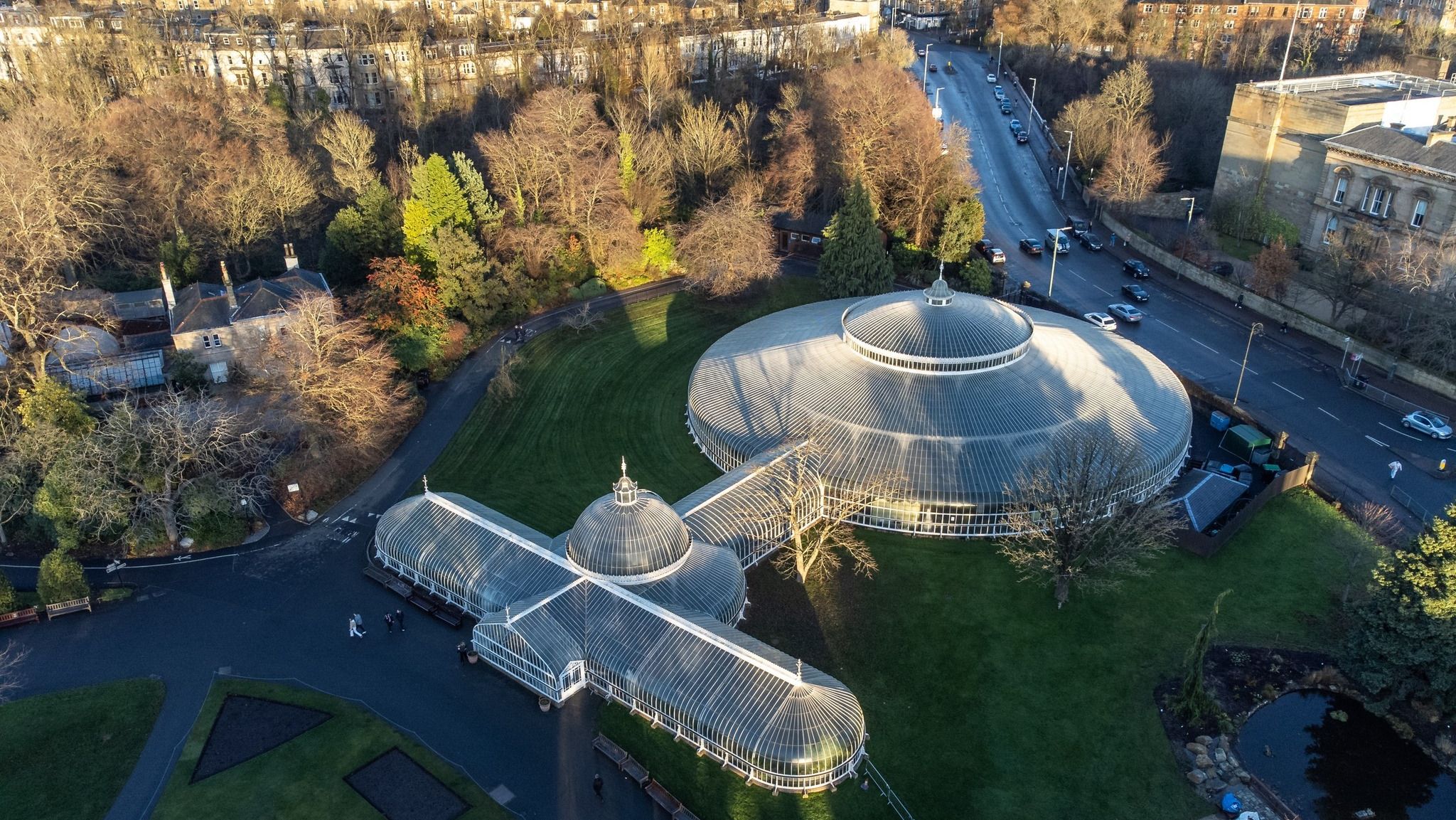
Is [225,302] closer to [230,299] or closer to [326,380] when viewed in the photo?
[230,299]

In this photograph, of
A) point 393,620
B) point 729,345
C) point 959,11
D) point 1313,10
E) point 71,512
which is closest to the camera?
point 393,620

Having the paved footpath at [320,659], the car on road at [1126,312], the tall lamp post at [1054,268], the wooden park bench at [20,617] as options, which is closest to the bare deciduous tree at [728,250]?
the tall lamp post at [1054,268]

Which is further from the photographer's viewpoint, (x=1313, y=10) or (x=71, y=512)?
(x=1313, y=10)

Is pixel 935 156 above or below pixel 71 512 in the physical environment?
above

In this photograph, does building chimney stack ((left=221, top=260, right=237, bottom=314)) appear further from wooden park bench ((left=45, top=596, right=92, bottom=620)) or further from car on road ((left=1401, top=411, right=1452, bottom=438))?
car on road ((left=1401, top=411, right=1452, bottom=438))

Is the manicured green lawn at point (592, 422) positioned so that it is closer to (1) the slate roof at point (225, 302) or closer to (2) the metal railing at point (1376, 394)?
(1) the slate roof at point (225, 302)

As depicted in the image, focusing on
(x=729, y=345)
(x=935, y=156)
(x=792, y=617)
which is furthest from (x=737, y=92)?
(x=792, y=617)

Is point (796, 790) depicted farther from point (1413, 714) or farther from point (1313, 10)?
point (1313, 10)

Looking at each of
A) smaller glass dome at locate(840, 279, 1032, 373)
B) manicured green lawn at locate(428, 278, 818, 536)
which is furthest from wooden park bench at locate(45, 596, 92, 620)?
smaller glass dome at locate(840, 279, 1032, 373)
